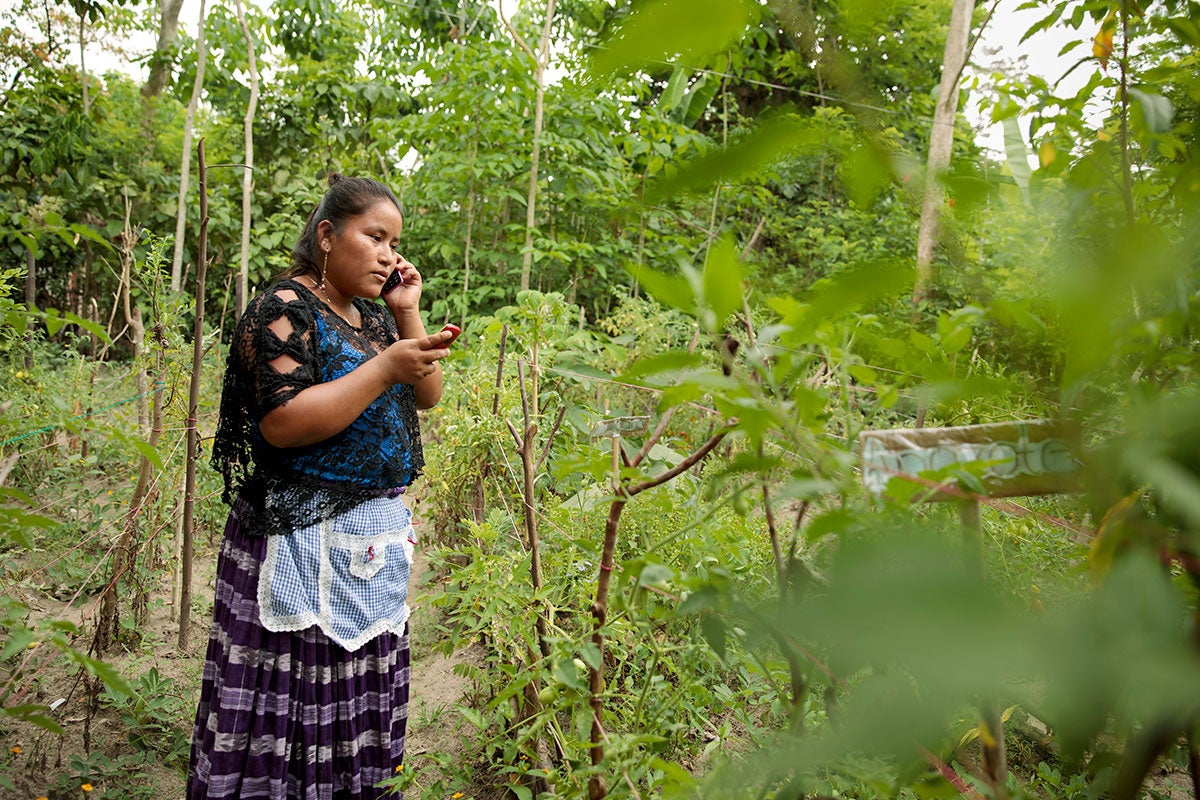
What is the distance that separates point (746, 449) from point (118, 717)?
199cm

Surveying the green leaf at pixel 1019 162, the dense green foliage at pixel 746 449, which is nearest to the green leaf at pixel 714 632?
the dense green foliage at pixel 746 449

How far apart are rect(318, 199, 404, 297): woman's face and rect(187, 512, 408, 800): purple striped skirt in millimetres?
614

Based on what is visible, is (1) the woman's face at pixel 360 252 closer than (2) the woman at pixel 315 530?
No

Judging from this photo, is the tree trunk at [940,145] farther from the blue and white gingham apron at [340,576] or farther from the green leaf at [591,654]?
the blue and white gingham apron at [340,576]

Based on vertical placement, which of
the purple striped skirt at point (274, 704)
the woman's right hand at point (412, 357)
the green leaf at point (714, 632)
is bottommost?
the purple striped skirt at point (274, 704)

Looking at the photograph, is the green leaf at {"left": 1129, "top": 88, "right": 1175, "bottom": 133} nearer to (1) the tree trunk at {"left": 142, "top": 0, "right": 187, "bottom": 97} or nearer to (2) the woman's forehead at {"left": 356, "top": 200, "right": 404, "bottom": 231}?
(2) the woman's forehead at {"left": 356, "top": 200, "right": 404, "bottom": 231}

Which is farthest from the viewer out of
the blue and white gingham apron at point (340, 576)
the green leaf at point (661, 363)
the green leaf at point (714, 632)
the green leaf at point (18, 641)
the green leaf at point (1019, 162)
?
the blue and white gingham apron at point (340, 576)

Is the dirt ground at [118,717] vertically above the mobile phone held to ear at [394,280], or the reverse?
the mobile phone held to ear at [394,280]

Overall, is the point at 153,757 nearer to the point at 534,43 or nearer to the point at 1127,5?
the point at 1127,5

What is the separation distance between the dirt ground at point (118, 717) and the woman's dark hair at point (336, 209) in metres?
0.85

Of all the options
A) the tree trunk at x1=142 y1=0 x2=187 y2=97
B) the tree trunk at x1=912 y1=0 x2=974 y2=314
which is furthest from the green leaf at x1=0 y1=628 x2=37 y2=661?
the tree trunk at x1=142 y1=0 x2=187 y2=97

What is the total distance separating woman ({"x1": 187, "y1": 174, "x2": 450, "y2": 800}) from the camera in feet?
5.31

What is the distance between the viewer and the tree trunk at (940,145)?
17.1 inches

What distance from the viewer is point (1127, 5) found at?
685 mm
